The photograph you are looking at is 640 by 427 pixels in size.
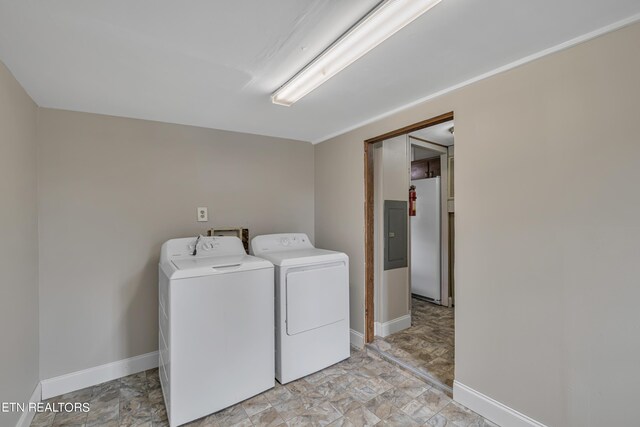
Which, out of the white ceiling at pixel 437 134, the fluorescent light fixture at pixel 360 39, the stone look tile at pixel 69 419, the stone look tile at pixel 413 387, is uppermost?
the white ceiling at pixel 437 134

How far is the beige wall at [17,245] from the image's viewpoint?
1574mm

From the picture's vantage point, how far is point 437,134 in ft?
11.5

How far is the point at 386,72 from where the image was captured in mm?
1775

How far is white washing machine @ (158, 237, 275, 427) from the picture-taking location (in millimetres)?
1840

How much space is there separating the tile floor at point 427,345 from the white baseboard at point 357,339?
117 millimetres

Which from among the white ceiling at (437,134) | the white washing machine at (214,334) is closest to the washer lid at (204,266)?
the white washing machine at (214,334)

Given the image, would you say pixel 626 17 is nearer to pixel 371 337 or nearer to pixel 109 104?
pixel 371 337

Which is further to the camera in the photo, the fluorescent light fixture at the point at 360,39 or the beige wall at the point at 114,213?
the beige wall at the point at 114,213

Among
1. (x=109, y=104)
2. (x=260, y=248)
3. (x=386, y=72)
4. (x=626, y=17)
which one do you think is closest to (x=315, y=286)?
(x=260, y=248)

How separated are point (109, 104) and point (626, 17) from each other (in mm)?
3136

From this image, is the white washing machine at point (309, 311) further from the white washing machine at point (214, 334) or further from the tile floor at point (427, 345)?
the tile floor at point (427, 345)

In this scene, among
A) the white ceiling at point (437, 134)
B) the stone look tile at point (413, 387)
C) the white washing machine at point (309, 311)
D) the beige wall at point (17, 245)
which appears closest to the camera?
the beige wall at point (17, 245)

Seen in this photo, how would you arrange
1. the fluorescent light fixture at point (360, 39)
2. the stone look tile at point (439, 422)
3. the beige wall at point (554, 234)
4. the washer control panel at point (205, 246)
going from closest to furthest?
the fluorescent light fixture at point (360, 39)
the beige wall at point (554, 234)
the stone look tile at point (439, 422)
the washer control panel at point (205, 246)

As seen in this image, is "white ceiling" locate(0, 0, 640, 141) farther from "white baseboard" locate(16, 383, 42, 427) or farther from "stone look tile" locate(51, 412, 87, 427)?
"stone look tile" locate(51, 412, 87, 427)
